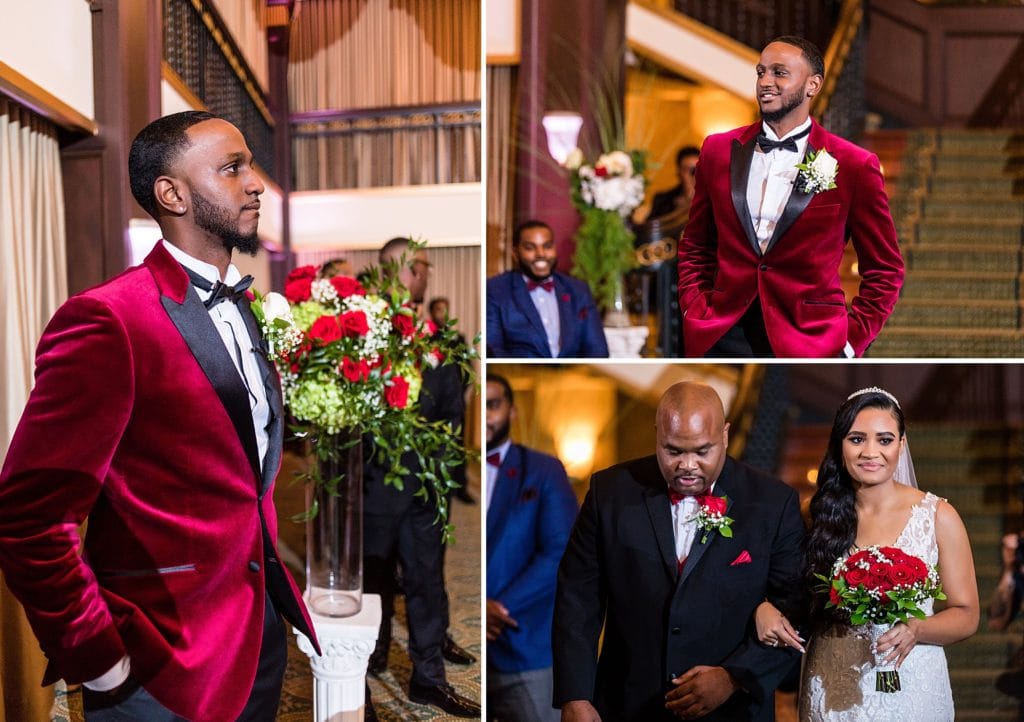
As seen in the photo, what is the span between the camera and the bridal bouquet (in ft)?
7.18

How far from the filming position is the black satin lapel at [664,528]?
7.74 feet

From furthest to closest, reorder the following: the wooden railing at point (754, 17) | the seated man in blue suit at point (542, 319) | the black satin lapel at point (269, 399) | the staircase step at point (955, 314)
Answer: the wooden railing at point (754, 17)
the staircase step at point (955, 314)
the seated man in blue suit at point (542, 319)
the black satin lapel at point (269, 399)

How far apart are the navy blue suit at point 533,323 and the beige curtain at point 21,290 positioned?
1.99m

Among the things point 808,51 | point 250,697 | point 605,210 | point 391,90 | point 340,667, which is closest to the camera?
point 250,697

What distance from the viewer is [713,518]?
233 cm

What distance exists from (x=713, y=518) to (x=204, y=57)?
377cm

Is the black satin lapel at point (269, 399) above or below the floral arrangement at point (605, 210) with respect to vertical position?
below

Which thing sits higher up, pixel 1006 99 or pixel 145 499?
pixel 1006 99

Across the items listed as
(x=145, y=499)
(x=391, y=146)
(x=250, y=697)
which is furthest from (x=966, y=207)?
(x=391, y=146)

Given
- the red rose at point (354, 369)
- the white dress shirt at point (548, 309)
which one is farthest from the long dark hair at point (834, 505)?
the red rose at point (354, 369)

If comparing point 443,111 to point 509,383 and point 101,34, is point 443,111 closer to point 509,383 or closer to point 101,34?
point 101,34

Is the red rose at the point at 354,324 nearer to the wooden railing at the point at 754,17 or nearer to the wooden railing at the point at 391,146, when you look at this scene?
the wooden railing at the point at 754,17

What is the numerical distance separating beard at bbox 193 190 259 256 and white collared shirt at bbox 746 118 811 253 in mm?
1173

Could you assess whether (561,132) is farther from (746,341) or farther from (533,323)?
(746,341)
